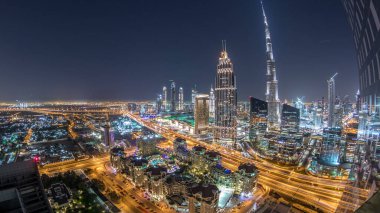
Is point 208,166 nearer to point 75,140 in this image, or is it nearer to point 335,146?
point 335,146

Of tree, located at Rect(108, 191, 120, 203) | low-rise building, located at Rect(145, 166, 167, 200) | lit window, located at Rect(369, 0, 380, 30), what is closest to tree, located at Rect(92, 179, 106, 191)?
tree, located at Rect(108, 191, 120, 203)

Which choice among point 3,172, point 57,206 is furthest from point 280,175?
point 3,172

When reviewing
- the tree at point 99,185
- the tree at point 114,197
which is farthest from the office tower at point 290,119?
the tree at point 99,185

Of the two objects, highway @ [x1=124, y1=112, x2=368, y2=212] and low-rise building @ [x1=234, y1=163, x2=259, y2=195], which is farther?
low-rise building @ [x1=234, y1=163, x2=259, y2=195]

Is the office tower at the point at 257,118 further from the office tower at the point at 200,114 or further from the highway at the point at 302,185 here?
the highway at the point at 302,185

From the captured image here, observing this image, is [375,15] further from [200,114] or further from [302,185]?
[200,114]

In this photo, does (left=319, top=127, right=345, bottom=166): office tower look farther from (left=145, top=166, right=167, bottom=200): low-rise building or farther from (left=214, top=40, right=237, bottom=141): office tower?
(left=145, top=166, right=167, bottom=200): low-rise building

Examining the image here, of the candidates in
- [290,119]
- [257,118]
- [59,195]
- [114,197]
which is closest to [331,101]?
[290,119]
